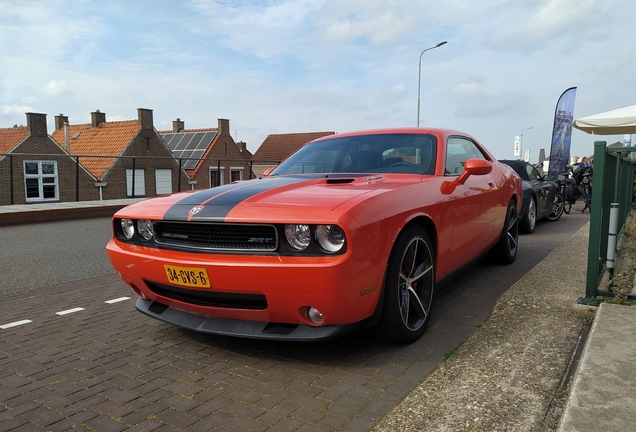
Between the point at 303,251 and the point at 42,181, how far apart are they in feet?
110

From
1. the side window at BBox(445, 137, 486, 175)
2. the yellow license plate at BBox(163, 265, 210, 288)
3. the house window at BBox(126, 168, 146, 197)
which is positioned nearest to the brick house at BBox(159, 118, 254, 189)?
the house window at BBox(126, 168, 146, 197)

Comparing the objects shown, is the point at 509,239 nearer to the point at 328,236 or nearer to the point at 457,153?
the point at 457,153

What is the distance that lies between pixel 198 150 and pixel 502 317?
46633 millimetres

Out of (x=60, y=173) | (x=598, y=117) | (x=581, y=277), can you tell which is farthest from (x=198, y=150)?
(x=581, y=277)

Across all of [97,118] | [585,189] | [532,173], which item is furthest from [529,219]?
[97,118]

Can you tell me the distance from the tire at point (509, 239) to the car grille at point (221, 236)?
11.9ft

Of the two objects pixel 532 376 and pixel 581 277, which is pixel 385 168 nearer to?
pixel 532 376

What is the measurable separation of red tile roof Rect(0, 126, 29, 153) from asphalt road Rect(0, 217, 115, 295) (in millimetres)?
32096

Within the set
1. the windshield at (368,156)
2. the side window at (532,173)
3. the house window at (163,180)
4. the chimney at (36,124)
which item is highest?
the chimney at (36,124)

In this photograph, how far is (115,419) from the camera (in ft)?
8.20

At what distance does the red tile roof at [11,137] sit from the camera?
1427 inches

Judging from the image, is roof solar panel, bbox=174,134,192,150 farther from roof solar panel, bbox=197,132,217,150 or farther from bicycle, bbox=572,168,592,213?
bicycle, bbox=572,168,592,213

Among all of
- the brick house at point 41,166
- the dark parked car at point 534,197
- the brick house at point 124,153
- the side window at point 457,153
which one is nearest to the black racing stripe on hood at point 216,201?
the side window at point 457,153

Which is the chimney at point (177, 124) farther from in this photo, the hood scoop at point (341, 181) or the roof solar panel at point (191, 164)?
the hood scoop at point (341, 181)
